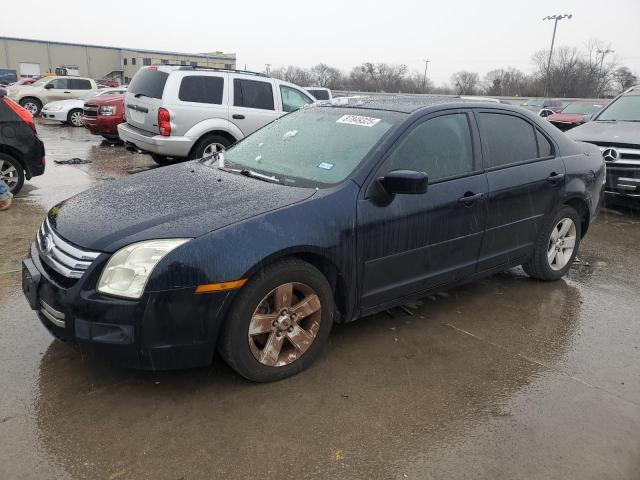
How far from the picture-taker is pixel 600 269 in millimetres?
5520

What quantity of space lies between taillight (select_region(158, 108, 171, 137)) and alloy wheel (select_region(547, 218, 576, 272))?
614cm

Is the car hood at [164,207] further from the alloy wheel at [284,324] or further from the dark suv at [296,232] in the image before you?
the alloy wheel at [284,324]

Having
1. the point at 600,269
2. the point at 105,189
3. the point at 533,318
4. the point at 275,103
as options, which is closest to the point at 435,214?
the point at 533,318

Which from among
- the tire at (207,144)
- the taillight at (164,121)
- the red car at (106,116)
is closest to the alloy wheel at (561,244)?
the tire at (207,144)

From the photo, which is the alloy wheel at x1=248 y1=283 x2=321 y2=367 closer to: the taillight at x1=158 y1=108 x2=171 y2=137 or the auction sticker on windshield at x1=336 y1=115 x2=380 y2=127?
Answer: the auction sticker on windshield at x1=336 y1=115 x2=380 y2=127

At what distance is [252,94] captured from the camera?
955 cm

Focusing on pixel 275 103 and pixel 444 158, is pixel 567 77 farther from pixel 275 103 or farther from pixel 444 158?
pixel 444 158

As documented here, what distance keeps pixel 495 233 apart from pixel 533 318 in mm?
763

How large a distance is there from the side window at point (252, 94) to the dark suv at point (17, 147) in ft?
11.1

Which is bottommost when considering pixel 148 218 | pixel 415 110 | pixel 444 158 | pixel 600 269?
pixel 600 269

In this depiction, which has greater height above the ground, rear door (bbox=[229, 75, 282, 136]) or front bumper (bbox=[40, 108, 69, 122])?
rear door (bbox=[229, 75, 282, 136])

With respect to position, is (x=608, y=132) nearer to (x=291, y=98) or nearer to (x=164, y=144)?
(x=291, y=98)

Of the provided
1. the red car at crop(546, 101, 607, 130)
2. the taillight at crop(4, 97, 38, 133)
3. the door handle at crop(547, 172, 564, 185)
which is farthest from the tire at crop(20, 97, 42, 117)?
the door handle at crop(547, 172, 564, 185)

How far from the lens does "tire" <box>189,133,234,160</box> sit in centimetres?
891
